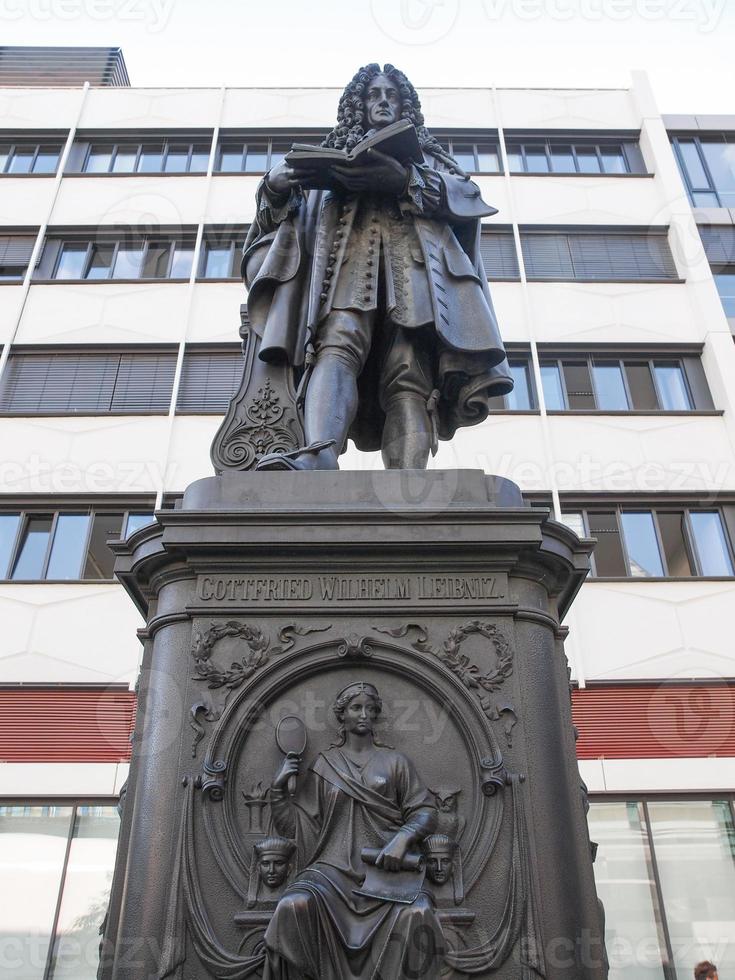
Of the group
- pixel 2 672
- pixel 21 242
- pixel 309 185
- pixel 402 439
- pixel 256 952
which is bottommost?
pixel 256 952

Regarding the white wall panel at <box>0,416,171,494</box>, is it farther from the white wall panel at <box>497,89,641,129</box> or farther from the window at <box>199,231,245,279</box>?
the white wall panel at <box>497,89,641,129</box>

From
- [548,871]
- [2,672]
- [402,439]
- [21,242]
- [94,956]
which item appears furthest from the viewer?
[21,242]

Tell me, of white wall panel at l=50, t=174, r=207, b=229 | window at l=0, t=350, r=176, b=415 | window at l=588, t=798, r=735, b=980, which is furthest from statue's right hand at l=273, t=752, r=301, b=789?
white wall panel at l=50, t=174, r=207, b=229

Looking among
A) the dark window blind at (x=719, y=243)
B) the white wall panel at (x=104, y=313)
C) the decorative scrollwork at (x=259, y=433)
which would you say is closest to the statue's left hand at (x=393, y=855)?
the decorative scrollwork at (x=259, y=433)

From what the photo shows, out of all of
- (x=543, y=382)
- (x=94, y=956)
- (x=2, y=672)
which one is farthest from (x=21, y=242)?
(x=94, y=956)

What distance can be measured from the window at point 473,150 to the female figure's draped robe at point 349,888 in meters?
23.8

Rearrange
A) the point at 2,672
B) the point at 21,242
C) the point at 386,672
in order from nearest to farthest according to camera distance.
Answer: the point at 386,672 < the point at 2,672 < the point at 21,242

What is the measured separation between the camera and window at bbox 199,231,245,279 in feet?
72.5

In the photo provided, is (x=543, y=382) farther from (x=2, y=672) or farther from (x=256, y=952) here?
(x=256, y=952)

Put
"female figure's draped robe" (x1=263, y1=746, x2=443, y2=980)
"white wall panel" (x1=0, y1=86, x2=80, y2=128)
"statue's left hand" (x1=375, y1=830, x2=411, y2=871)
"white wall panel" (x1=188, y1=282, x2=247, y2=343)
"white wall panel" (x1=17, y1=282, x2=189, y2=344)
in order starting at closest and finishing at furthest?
"female figure's draped robe" (x1=263, y1=746, x2=443, y2=980)
"statue's left hand" (x1=375, y1=830, x2=411, y2=871)
"white wall panel" (x1=188, y1=282, x2=247, y2=343)
"white wall panel" (x1=17, y1=282, x2=189, y2=344)
"white wall panel" (x1=0, y1=86, x2=80, y2=128)

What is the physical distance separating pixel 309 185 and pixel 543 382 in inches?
613

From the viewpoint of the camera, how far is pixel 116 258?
74.8 feet

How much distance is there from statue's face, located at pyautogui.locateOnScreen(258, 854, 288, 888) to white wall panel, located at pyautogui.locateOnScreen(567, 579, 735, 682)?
43.8ft

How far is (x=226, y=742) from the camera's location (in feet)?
11.2
